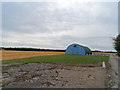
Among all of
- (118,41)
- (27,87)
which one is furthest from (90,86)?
(118,41)

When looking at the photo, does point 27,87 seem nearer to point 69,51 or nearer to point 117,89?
point 117,89

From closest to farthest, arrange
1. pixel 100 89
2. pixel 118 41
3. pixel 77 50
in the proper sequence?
1. pixel 100 89
2. pixel 118 41
3. pixel 77 50

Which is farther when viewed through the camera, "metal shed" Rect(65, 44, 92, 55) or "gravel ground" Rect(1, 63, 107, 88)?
"metal shed" Rect(65, 44, 92, 55)

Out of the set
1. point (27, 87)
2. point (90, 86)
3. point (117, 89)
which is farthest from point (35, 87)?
point (117, 89)

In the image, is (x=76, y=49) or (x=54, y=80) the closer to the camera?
(x=54, y=80)

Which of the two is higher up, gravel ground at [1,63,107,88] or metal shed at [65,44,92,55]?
metal shed at [65,44,92,55]

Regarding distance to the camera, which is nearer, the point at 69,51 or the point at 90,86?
the point at 90,86

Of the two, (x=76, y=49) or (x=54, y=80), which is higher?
(x=76, y=49)

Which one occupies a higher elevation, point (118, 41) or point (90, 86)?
point (118, 41)

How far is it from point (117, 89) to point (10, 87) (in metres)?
4.02

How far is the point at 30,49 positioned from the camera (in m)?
56.2

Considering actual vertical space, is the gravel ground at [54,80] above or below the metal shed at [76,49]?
below

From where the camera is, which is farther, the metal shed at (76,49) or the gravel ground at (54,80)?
the metal shed at (76,49)

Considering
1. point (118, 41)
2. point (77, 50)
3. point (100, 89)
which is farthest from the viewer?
point (77, 50)
